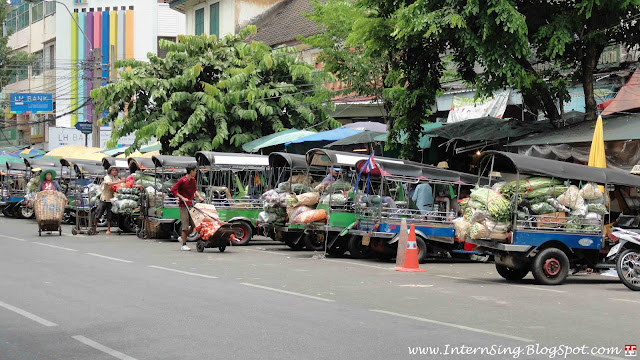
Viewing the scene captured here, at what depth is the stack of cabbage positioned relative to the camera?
80.0 ft

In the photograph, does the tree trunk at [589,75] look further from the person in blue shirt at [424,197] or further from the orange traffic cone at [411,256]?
the orange traffic cone at [411,256]

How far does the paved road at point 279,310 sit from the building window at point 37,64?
1905 inches

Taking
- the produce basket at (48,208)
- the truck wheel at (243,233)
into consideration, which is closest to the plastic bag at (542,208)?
the truck wheel at (243,233)

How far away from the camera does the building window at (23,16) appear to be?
65.2 metres

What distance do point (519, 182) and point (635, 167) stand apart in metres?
6.01

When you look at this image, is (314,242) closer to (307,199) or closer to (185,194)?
(307,199)

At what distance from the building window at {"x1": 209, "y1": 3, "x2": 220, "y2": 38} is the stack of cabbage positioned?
23.3 meters

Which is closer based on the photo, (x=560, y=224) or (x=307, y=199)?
(x=560, y=224)

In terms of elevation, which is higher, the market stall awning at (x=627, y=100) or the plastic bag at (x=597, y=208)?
the market stall awning at (x=627, y=100)

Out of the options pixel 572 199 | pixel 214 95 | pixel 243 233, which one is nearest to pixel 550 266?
pixel 572 199

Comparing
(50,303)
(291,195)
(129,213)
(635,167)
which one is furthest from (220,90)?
(50,303)

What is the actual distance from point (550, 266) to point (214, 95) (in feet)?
65.7

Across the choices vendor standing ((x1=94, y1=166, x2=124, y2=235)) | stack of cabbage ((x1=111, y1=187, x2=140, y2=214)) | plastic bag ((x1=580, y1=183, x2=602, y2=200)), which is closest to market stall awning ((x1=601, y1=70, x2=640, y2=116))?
plastic bag ((x1=580, y1=183, x2=602, y2=200))

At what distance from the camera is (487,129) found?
919 inches
